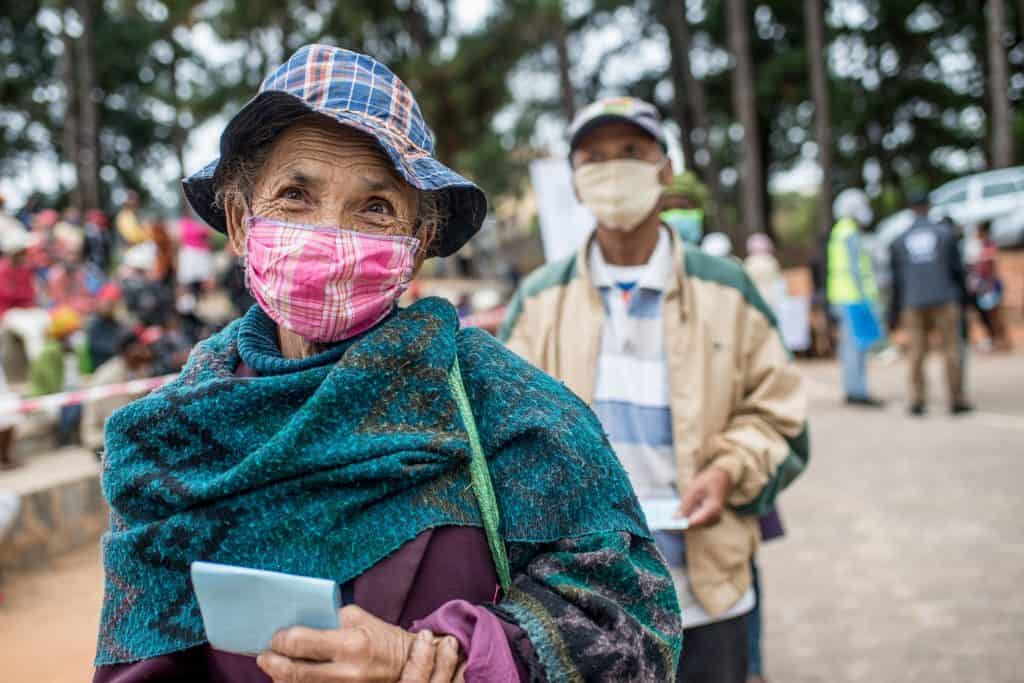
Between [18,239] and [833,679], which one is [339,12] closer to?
[18,239]

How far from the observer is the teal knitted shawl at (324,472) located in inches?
52.5

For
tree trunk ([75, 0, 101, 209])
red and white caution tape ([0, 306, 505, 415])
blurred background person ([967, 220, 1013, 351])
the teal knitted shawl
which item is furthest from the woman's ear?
tree trunk ([75, 0, 101, 209])

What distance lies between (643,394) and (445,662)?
1.44 m

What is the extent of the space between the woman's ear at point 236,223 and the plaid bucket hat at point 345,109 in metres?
0.06

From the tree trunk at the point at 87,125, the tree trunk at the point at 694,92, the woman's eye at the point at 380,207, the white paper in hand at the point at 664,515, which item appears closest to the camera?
the woman's eye at the point at 380,207

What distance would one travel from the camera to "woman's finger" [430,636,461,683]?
4.02 feet

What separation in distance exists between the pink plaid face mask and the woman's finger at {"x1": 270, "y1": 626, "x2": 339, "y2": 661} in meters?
0.50

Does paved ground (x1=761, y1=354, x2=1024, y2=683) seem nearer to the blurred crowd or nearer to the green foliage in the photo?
the blurred crowd

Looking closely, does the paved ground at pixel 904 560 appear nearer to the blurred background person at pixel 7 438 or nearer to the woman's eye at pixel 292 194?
the woman's eye at pixel 292 194

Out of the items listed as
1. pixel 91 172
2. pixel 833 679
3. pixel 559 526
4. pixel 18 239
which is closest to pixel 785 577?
pixel 833 679

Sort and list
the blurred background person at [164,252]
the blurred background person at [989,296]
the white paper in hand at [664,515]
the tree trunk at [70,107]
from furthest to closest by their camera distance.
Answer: the tree trunk at [70,107], the blurred background person at [989,296], the blurred background person at [164,252], the white paper in hand at [664,515]

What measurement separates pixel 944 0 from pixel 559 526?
108ft

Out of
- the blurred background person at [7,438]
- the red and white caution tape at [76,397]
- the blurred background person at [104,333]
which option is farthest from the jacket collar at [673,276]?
the blurred background person at [104,333]

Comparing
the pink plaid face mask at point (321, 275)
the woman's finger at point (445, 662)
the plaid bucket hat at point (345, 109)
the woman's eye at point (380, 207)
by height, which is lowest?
the woman's finger at point (445, 662)
